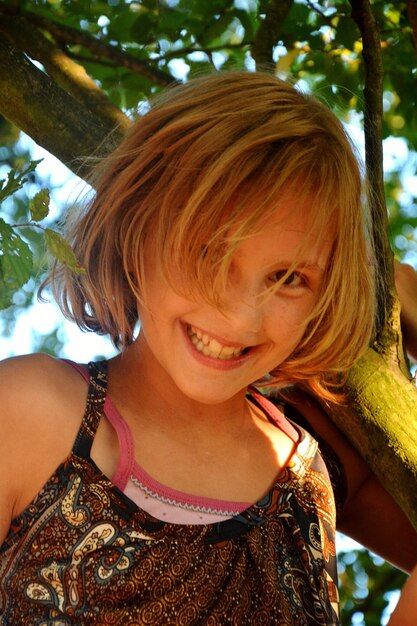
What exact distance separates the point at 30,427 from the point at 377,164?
924mm

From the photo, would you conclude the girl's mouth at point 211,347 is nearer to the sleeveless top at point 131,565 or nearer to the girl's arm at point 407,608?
the sleeveless top at point 131,565

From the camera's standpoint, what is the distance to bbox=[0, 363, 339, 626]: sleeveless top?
1.99 m

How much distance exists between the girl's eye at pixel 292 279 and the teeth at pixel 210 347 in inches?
6.3

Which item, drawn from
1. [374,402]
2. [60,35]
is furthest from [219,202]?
[60,35]

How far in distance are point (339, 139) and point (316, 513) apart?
81 cm

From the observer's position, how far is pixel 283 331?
2.10 m

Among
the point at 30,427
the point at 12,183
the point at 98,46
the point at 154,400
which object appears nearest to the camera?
the point at 12,183

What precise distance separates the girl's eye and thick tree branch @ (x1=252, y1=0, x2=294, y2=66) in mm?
767

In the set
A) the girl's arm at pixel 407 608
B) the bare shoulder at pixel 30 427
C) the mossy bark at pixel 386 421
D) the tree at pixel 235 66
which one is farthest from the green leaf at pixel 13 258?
the girl's arm at pixel 407 608

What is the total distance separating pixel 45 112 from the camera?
2.12 meters

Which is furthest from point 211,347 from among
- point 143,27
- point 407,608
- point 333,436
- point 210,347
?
point 143,27

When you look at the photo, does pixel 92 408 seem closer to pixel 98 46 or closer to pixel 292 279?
pixel 292 279

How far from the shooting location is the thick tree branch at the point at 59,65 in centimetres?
246

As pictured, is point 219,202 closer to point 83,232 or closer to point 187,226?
point 187,226
